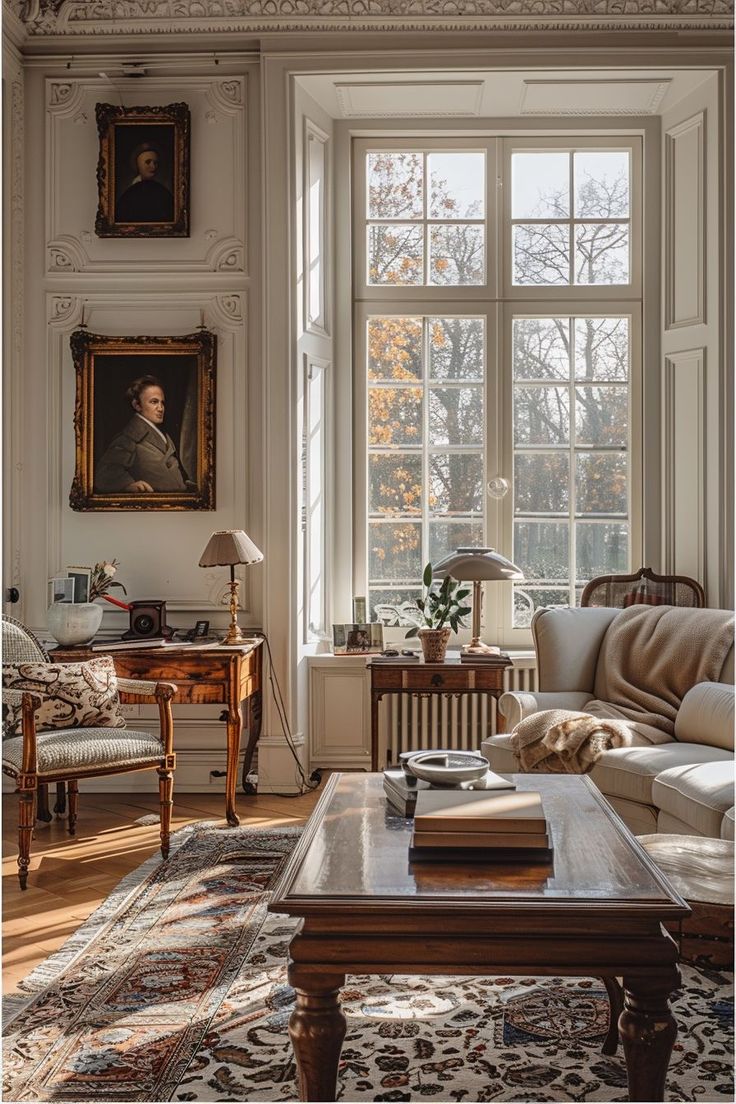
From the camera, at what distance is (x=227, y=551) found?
436cm

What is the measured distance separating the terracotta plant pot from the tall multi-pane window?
0.74 m

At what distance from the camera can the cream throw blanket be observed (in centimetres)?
360

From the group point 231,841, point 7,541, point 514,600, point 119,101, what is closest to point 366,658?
point 514,600

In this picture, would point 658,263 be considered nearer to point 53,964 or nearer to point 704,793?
point 704,793

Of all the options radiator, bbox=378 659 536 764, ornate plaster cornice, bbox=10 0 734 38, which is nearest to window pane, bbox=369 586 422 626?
radiator, bbox=378 659 536 764

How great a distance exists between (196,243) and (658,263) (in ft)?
7.87

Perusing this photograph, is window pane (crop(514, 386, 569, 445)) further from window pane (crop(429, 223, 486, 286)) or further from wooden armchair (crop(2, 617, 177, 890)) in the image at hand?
wooden armchair (crop(2, 617, 177, 890))

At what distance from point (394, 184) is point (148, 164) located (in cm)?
130

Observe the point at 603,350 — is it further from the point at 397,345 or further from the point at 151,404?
the point at 151,404

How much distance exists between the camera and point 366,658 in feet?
16.3

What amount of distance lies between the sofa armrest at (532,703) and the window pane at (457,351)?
1900 millimetres

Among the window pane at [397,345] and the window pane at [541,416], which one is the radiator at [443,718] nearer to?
the window pane at [541,416]

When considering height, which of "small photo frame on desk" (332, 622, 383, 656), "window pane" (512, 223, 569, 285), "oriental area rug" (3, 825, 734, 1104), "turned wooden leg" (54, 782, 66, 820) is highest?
"window pane" (512, 223, 569, 285)

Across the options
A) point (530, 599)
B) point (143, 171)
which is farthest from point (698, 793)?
point (143, 171)
